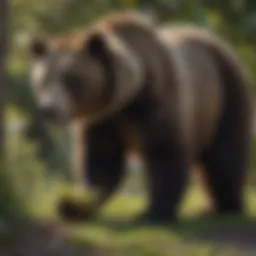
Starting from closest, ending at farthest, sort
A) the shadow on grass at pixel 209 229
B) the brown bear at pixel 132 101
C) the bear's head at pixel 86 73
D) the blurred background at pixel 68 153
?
the blurred background at pixel 68 153
the shadow on grass at pixel 209 229
the bear's head at pixel 86 73
the brown bear at pixel 132 101

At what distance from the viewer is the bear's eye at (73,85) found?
8.62 metres

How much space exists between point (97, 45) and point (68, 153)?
255 inches

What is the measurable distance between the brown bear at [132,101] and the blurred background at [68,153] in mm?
304

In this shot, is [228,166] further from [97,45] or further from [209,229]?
[97,45]

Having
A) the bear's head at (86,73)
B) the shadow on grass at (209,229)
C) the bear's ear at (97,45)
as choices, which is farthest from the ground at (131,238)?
the bear's ear at (97,45)

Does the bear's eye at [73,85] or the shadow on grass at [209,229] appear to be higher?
the bear's eye at [73,85]

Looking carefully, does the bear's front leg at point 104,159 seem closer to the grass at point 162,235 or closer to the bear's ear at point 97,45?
the grass at point 162,235

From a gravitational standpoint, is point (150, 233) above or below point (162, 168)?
below

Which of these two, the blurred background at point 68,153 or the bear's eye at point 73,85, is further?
the bear's eye at point 73,85

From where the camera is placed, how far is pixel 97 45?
344 inches

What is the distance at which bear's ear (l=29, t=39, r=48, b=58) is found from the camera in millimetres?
8703

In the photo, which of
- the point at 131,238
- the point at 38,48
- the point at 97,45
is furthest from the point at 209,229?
the point at 38,48

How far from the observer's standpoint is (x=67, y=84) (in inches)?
340

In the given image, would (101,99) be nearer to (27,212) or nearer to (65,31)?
(27,212)
